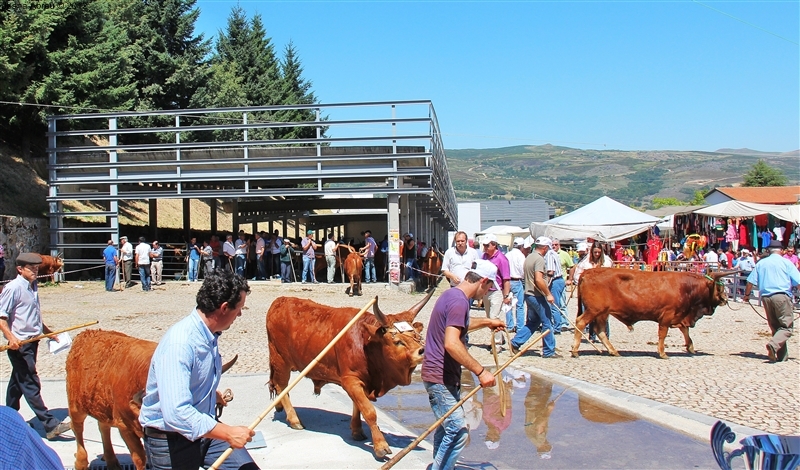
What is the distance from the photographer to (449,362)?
19.2ft

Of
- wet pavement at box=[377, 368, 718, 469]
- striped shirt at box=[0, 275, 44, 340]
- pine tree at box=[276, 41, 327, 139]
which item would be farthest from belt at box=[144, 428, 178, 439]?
pine tree at box=[276, 41, 327, 139]

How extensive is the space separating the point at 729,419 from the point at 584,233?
16394mm

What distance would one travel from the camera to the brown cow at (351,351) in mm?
6551

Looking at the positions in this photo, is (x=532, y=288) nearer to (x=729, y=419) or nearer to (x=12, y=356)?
(x=729, y=419)

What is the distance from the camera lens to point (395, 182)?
79.0ft

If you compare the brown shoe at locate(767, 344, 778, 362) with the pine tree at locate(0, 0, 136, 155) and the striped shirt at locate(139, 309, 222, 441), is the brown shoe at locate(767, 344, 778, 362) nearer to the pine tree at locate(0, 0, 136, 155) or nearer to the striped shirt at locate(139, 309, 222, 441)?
the striped shirt at locate(139, 309, 222, 441)

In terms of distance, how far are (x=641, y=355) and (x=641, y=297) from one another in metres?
0.99

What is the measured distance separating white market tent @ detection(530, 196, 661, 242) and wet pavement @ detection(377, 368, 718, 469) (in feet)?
47.5

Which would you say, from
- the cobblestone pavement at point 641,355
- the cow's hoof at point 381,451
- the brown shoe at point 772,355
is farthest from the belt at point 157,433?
the brown shoe at point 772,355

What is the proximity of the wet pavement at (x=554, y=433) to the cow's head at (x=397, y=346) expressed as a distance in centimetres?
102

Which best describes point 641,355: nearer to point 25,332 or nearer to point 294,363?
point 294,363

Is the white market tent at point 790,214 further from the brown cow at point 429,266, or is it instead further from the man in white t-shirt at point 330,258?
the man in white t-shirt at point 330,258

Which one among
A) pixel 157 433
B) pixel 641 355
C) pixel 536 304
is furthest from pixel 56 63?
pixel 157 433

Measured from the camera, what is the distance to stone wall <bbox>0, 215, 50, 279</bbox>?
22734 mm
